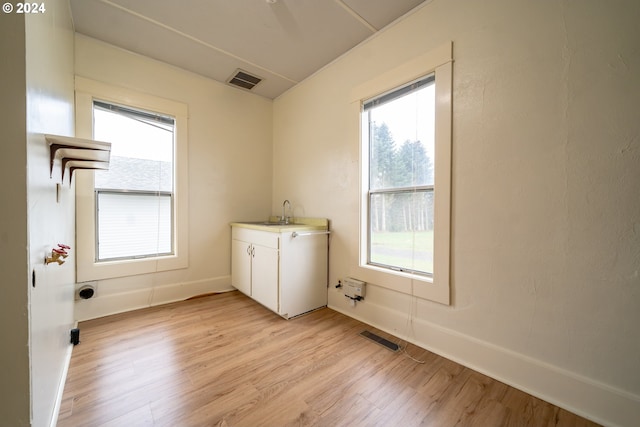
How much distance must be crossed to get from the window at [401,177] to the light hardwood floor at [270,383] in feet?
2.54

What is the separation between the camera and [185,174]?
3.00m

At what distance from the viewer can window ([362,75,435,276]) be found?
6.75ft

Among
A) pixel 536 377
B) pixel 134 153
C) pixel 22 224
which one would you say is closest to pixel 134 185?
pixel 134 153

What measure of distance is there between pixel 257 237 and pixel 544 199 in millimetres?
2483

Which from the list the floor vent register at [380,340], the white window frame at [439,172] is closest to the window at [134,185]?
the floor vent register at [380,340]

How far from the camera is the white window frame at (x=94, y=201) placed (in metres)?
2.41

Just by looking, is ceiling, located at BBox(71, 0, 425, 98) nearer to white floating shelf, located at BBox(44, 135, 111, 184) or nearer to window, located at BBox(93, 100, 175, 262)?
window, located at BBox(93, 100, 175, 262)

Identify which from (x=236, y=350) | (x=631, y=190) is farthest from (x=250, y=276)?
(x=631, y=190)

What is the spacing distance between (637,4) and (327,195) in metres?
2.39

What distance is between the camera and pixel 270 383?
62.4 inches

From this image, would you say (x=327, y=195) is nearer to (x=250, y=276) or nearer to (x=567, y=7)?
(x=250, y=276)

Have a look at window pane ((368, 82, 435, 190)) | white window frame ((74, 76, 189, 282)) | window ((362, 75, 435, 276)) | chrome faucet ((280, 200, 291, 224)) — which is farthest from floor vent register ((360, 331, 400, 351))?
white window frame ((74, 76, 189, 282))

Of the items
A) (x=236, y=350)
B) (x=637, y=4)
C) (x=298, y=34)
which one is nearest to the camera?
(x=637, y=4)

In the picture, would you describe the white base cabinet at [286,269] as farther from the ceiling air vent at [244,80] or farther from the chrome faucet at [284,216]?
the ceiling air vent at [244,80]
